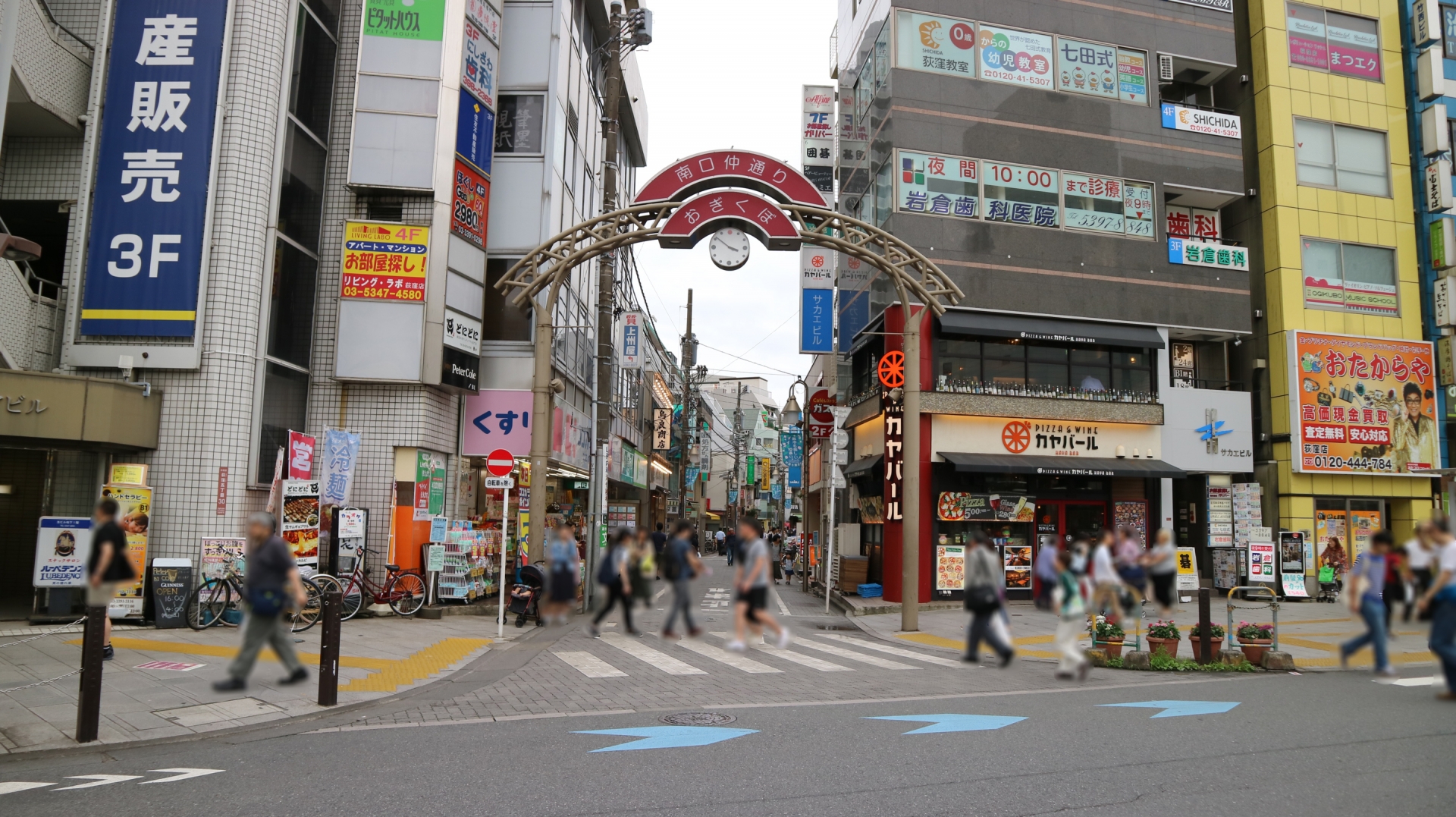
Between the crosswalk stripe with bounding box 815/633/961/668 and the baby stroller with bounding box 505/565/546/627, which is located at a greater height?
the baby stroller with bounding box 505/565/546/627

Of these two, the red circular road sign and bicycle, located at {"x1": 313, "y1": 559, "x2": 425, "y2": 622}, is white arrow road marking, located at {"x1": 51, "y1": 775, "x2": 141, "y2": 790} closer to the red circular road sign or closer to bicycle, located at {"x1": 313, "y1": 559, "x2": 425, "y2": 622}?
bicycle, located at {"x1": 313, "y1": 559, "x2": 425, "y2": 622}

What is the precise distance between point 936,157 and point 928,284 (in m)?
6.48

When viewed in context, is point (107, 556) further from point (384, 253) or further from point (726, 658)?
point (726, 658)

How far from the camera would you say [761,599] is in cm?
408

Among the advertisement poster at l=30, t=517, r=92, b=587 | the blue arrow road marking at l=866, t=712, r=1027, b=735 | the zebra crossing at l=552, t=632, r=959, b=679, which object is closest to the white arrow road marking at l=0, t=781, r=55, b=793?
the advertisement poster at l=30, t=517, r=92, b=587

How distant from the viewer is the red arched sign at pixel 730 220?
28.5 feet

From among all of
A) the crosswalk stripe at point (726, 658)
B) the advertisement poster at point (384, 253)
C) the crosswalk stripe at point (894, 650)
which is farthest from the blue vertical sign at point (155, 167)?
the crosswalk stripe at point (894, 650)

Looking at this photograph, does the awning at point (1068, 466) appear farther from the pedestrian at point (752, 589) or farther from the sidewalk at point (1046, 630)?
the sidewalk at point (1046, 630)

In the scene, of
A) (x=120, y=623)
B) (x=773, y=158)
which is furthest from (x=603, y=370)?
(x=120, y=623)

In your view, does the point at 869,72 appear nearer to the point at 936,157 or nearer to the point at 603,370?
the point at 936,157

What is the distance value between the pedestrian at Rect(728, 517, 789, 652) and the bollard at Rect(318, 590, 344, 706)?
29531 mm

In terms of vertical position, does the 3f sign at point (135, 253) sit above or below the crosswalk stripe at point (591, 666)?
above

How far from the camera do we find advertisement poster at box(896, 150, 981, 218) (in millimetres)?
13242

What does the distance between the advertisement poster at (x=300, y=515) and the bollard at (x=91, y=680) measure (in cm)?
1855
